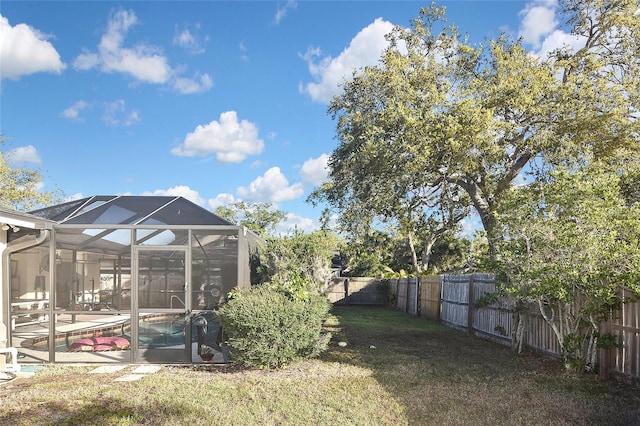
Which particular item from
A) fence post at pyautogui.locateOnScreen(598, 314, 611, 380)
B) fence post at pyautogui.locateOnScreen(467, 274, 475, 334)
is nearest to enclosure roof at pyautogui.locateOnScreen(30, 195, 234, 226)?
fence post at pyautogui.locateOnScreen(598, 314, 611, 380)

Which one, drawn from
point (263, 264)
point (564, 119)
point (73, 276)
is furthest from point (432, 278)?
point (73, 276)

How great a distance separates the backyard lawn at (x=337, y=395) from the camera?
→ 5.07 meters

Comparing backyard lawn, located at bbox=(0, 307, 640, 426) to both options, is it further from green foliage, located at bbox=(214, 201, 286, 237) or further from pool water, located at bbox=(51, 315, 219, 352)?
green foliage, located at bbox=(214, 201, 286, 237)

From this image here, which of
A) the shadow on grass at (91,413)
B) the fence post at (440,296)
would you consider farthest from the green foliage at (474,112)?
the shadow on grass at (91,413)

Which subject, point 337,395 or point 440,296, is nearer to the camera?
point 337,395

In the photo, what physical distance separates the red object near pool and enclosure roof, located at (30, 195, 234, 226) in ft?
7.17

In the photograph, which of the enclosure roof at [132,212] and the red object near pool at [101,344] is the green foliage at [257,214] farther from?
the red object near pool at [101,344]

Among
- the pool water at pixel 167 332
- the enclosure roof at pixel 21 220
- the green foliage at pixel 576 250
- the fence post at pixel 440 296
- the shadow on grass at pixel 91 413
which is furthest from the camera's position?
the fence post at pixel 440 296

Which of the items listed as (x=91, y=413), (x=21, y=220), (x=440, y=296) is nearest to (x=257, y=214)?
(x=440, y=296)

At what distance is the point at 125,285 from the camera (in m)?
8.32

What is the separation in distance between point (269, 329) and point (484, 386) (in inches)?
128

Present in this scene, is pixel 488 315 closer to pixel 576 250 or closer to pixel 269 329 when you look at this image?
pixel 576 250

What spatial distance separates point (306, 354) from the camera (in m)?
7.83

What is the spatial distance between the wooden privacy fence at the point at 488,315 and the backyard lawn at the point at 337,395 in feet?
1.20
